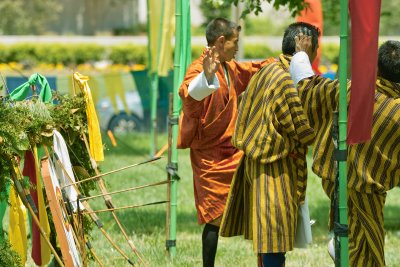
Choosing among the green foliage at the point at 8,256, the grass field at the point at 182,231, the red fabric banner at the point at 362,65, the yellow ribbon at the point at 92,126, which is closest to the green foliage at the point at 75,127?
the yellow ribbon at the point at 92,126

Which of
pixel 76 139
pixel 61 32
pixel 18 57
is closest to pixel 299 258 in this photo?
pixel 76 139

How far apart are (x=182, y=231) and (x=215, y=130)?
112 inches

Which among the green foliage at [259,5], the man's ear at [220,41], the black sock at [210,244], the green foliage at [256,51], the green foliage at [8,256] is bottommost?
the green foliage at [256,51]

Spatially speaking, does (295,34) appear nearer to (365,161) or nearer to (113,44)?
(365,161)

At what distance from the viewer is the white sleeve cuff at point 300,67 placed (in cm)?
617

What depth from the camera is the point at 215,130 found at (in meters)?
7.25

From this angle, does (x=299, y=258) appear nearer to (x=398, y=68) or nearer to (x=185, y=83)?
(x=185, y=83)

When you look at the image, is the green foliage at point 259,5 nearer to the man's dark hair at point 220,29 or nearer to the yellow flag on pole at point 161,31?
the man's dark hair at point 220,29

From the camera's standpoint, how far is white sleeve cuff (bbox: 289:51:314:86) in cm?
617

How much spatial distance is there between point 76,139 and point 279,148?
1.50 meters

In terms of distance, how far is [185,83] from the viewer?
7.02 meters

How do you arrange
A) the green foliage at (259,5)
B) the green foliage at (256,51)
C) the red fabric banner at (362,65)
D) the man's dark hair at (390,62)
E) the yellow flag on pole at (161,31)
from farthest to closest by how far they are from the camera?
the green foliage at (256,51) → the yellow flag on pole at (161,31) → the green foliage at (259,5) → the man's dark hair at (390,62) → the red fabric banner at (362,65)

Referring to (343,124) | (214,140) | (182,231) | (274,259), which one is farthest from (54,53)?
(343,124)

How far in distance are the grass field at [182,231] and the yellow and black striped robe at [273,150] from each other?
1.43 m
